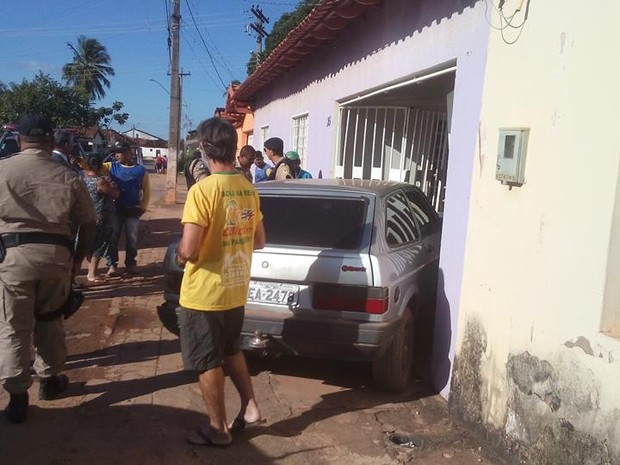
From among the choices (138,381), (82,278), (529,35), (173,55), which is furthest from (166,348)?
(173,55)

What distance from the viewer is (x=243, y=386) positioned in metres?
3.71

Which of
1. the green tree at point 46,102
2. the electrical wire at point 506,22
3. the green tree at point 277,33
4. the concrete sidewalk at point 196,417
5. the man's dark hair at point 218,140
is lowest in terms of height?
the concrete sidewalk at point 196,417

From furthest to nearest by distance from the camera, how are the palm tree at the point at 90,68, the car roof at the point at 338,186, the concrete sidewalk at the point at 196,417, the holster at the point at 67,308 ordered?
the palm tree at the point at 90,68
the car roof at the point at 338,186
the holster at the point at 67,308
the concrete sidewalk at the point at 196,417

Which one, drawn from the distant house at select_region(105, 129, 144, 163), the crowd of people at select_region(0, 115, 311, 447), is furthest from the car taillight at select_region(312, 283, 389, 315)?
the distant house at select_region(105, 129, 144, 163)

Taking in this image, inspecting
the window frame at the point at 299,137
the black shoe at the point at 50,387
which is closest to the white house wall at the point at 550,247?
the black shoe at the point at 50,387

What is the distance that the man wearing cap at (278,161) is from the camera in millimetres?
7285

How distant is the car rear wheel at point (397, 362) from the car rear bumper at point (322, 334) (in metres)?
0.23

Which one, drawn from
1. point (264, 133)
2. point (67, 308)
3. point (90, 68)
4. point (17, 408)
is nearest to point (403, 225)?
point (67, 308)

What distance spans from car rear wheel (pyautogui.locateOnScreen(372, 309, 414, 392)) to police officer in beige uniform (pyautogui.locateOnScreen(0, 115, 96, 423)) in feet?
7.30

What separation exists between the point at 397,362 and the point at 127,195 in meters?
4.40

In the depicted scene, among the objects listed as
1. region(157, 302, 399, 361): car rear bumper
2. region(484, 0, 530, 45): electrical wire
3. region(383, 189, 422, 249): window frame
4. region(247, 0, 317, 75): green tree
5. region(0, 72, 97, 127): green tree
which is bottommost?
region(157, 302, 399, 361): car rear bumper

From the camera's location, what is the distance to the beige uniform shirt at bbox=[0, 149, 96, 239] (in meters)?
3.63

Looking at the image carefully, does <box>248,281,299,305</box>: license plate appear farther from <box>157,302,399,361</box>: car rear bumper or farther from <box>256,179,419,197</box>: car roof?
<box>256,179,419,197</box>: car roof

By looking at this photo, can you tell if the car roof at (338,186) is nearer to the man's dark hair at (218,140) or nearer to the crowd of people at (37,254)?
the man's dark hair at (218,140)
